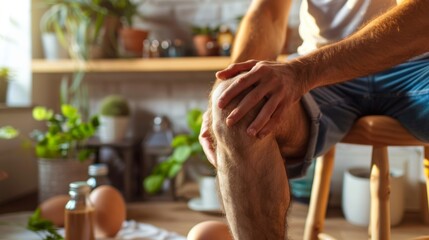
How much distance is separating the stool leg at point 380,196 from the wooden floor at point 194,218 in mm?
563

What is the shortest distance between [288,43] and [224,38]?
0.28 m

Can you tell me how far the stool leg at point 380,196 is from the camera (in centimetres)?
95

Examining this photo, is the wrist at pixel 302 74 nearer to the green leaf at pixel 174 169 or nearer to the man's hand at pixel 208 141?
the man's hand at pixel 208 141

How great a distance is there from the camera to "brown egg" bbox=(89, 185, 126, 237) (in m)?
1.45

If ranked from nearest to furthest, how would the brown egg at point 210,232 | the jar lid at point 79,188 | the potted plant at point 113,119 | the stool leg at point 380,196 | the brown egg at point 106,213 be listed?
1. the stool leg at point 380,196
2. the brown egg at point 210,232
3. the jar lid at point 79,188
4. the brown egg at point 106,213
5. the potted plant at point 113,119

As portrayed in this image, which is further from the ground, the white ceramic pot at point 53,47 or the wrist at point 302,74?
the white ceramic pot at point 53,47

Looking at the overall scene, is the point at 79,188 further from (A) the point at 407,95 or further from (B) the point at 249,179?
(A) the point at 407,95

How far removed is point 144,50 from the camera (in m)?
2.15

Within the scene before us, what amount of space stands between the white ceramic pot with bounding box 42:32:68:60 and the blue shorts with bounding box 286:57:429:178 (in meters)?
1.51

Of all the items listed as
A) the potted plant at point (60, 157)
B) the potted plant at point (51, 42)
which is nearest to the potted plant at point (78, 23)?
the potted plant at point (51, 42)

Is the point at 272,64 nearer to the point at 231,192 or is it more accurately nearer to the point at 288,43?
the point at 231,192

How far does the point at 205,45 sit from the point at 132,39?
33cm

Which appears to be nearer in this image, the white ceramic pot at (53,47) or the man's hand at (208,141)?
the man's hand at (208,141)

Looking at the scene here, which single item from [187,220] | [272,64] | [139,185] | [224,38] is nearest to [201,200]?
[187,220]
